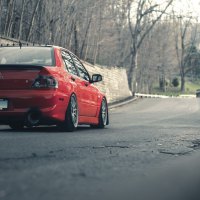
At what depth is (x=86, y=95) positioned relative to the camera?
9.90 metres

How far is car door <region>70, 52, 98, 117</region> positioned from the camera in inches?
379

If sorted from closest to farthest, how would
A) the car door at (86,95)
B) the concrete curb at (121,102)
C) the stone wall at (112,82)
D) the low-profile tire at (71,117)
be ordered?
the low-profile tire at (71,117) < the car door at (86,95) < the concrete curb at (121,102) < the stone wall at (112,82)

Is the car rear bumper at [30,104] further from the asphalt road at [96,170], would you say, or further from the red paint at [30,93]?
the asphalt road at [96,170]

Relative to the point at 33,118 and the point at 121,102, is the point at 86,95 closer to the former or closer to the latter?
the point at 33,118

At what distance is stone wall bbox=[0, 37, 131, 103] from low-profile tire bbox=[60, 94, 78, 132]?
14.4 meters

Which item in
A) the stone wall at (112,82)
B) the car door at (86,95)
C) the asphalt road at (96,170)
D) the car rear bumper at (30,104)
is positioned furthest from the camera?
the stone wall at (112,82)

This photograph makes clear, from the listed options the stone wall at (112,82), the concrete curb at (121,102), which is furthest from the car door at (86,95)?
the concrete curb at (121,102)

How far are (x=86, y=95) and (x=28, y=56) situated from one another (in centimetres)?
149

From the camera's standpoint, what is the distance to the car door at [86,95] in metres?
9.62

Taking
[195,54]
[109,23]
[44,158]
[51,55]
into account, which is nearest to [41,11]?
[51,55]

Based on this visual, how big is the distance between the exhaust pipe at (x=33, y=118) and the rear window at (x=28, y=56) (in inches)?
32.4

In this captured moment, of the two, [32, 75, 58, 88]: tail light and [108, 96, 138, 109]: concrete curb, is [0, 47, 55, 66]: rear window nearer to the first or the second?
[32, 75, 58, 88]: tail light

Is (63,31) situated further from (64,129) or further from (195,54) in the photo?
(195,54)

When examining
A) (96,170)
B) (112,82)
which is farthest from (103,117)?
(112,82)
